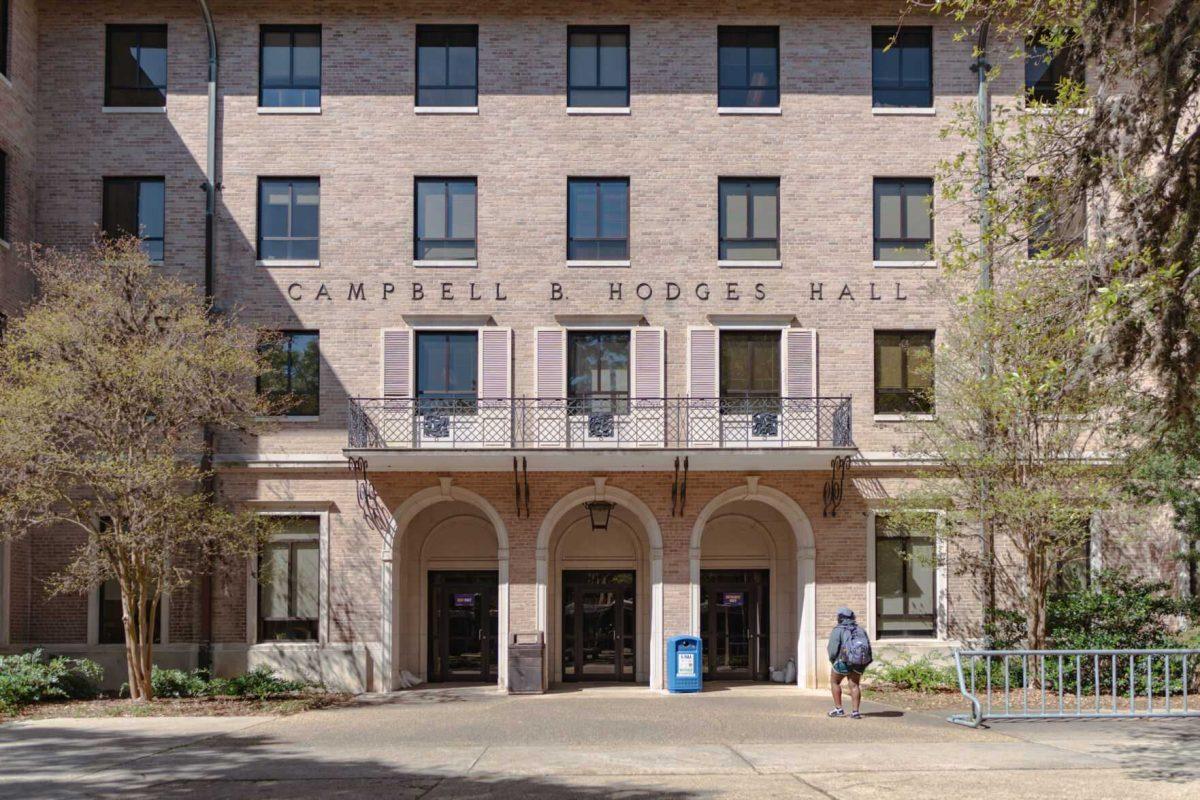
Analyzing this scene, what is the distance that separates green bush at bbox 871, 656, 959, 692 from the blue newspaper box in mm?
3129

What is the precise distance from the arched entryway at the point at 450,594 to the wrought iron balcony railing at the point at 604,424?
2.05 m

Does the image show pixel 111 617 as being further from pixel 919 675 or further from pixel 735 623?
pixel 919 675

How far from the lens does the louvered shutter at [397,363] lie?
75.0 ft

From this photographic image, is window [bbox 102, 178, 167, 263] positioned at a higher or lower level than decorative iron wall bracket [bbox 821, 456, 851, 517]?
higher

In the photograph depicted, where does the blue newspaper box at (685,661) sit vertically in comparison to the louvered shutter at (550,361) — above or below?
below

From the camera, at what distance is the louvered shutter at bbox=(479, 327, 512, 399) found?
2291cm

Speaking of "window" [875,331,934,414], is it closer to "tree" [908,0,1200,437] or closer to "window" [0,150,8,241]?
"tree" [908,0,1200,437]

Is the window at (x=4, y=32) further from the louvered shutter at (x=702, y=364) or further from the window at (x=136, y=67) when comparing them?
the louvered shutter at (x=702, y=364)

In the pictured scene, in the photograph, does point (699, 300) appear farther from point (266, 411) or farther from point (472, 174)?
point (266, 411)

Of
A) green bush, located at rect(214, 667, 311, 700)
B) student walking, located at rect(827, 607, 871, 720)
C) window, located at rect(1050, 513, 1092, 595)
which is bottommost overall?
green bush, located at rect(214, 667, 311, 700)

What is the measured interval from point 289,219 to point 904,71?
1201 cm

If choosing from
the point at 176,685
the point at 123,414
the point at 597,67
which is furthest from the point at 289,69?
the point at 176,685

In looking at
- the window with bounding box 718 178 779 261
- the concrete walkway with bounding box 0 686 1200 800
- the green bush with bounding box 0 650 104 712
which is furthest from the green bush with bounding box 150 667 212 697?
the window with bounding box 718 178 779 261

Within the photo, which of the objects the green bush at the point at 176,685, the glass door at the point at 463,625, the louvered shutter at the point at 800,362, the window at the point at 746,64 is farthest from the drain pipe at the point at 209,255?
the louvered shutter at the point at 800,362
